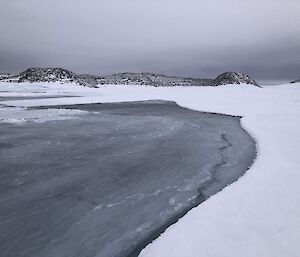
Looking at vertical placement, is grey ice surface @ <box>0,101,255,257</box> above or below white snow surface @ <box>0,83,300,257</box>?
below

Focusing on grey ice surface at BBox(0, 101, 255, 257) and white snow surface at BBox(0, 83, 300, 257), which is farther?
grey ice surface at BBox(0, 101, 255, 257)

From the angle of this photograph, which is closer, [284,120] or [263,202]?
[263,202]

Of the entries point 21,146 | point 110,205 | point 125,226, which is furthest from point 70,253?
point 21,146

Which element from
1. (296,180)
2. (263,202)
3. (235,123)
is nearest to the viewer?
(263,202)

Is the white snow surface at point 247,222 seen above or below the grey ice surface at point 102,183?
above

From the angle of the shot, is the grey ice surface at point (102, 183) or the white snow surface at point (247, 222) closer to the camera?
the white snow surface at point (247, 222)

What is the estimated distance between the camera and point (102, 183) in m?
4.71

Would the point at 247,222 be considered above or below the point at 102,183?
above

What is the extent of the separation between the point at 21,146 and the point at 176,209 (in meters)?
4.67

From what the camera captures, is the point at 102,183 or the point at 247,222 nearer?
the point at 247,222

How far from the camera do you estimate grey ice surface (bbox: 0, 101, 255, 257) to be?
312 cm

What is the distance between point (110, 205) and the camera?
12.9 ft

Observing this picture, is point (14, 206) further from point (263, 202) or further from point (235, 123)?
point (235, 123)

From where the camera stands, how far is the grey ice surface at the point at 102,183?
10.3 feet
